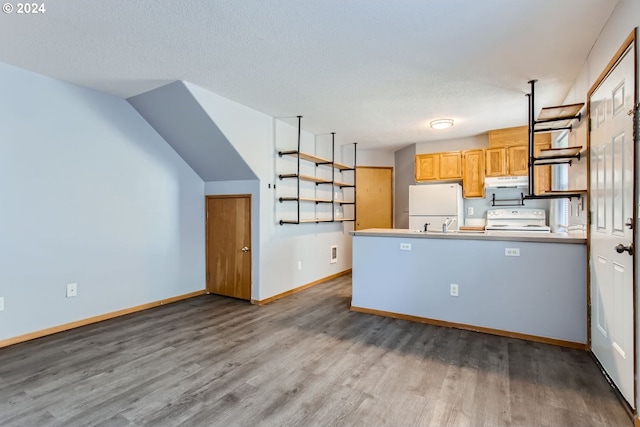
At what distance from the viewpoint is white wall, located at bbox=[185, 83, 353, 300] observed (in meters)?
3.98

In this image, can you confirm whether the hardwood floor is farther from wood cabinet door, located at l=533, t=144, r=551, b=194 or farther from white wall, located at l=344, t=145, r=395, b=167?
white wall, located at l=344, t=145, r=395, b=167

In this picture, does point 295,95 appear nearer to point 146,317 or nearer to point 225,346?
point 225,346

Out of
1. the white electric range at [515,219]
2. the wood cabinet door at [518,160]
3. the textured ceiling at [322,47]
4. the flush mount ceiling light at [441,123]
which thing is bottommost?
the white electric range at [515,219]

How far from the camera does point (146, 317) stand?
3.87 m

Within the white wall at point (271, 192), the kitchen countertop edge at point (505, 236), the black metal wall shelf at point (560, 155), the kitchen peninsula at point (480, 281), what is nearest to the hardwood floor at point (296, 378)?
the kitchen peninsula at point (480, 281)

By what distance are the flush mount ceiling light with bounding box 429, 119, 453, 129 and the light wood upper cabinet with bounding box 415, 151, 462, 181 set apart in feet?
3.38

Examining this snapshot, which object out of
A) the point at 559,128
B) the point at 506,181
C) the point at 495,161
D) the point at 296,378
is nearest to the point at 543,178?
the point at 506,181

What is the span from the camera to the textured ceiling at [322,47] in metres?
2.17

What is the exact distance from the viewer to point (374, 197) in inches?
271

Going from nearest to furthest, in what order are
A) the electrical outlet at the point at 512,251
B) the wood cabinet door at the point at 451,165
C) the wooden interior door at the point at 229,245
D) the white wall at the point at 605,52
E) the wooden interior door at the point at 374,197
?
the white wall at the point at 605,52, the electrical outlet at the point at 512,251, the wooden interior door at the point at 229,245, the wood cabinet door at the point at 451,165, the wooden interior door at the point at 374,197

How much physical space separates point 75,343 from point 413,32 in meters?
4.03

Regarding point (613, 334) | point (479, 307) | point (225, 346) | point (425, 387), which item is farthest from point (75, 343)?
point (613, 334)

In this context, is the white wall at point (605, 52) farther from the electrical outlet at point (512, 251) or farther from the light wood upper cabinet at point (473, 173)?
the light wood upper cabinet at point (473, 173)

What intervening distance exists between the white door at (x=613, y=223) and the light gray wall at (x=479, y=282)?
0.82 ft
